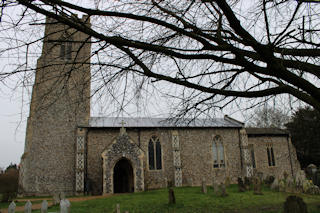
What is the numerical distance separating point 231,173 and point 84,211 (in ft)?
49.9

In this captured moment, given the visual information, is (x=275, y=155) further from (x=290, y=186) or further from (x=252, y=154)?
(x=290, y=186)

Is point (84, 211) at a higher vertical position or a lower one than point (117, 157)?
lower

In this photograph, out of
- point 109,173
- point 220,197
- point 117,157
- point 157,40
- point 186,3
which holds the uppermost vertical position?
point 186,3

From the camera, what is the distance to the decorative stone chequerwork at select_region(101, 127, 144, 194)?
17391mm

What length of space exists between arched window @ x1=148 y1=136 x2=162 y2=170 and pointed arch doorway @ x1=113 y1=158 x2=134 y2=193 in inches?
74.5

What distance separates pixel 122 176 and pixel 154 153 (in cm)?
340

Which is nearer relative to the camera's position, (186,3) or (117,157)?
(186,3)

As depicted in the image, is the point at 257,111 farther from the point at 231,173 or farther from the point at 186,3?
the point at 231,173

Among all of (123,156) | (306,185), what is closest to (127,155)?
(123,156)

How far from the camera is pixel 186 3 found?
361cm

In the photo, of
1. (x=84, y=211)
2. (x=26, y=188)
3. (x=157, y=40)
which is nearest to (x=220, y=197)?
(x=84, y=211)

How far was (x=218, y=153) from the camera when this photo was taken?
880 inches

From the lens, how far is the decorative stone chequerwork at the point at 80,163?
18.0 meters

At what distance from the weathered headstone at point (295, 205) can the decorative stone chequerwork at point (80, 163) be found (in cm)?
1440
